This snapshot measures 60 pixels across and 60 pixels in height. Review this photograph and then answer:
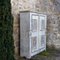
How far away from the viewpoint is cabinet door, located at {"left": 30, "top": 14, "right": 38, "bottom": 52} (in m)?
4.98

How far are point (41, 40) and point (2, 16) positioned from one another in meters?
2.21

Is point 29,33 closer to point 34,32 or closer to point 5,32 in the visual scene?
point 34,32

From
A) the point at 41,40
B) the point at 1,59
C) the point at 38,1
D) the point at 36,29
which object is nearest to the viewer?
the point at 1,59

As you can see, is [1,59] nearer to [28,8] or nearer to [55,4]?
[28,8]

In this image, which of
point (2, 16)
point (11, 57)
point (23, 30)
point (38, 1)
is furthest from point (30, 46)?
point (38, 1)

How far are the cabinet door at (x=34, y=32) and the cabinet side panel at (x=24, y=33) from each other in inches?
4.7

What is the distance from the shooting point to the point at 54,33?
6.46 m

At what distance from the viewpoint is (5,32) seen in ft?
12.5

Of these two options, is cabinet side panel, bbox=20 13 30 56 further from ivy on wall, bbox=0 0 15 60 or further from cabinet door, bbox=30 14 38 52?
ivy on wall, bbox=0 0 15 60

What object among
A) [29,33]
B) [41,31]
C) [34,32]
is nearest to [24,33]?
[29,33]

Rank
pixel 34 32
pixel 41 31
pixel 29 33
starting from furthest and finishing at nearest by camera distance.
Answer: pixel 41 31
pixel 34 32
pixel 29 33

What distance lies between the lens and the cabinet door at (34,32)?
4.98 metres

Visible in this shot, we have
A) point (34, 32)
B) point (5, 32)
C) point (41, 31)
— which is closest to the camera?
point (5, 32)

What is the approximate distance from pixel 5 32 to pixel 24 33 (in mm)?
1257
